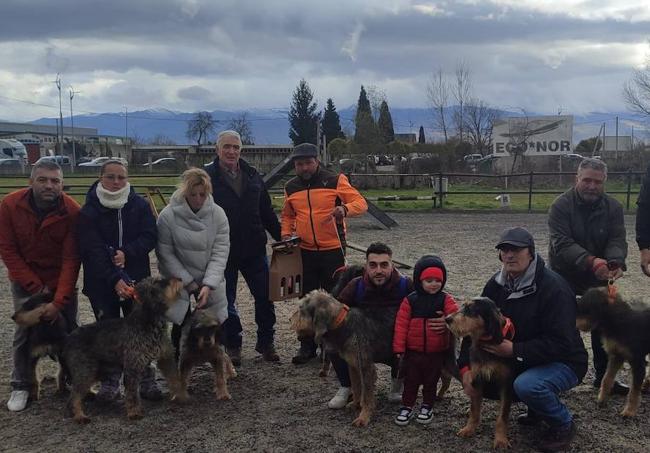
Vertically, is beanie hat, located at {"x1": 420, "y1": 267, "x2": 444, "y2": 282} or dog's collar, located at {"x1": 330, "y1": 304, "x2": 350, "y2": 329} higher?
beanie hat, located at {"x1": 420, "y1": 267, "x2": 444, "y2": 282}

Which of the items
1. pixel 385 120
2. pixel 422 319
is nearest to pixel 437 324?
pixel 422 319

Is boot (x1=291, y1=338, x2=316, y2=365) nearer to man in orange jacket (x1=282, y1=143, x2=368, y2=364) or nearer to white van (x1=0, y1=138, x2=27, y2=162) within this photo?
man in orange jacket (x1=282, y1=143, x2=368, y2=364)

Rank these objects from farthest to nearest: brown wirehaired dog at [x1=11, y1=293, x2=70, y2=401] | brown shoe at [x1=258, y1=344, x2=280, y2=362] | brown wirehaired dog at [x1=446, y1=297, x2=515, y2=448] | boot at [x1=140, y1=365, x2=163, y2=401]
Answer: brown shoe at [x1=258, y1=344, x2=280, y2=362] < boot at [x1=140, y1=365, x2=163, y2=401] < brown wirehaired dog at [x1=11, y1=293, x2=70, y2=401] < brown wirehaired dog at [x1=446, y1=297, x2=515, y2=448]

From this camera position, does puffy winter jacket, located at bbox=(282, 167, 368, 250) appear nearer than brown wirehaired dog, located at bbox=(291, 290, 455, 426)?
No

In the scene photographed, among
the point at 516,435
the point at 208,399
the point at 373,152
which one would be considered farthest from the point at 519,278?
the point at 373,152

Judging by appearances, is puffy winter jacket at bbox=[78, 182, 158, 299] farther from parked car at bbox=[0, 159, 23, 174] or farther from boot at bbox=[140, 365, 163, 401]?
parked car at bbox=[0, 159, 23, 174]

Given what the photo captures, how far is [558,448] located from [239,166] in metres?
4.00

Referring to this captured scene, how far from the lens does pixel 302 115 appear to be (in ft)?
190

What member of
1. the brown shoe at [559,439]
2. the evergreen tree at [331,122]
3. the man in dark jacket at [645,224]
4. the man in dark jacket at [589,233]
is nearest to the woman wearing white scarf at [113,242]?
the brown shoe at [559,439]

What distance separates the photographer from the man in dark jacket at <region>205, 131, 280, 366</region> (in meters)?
6.25

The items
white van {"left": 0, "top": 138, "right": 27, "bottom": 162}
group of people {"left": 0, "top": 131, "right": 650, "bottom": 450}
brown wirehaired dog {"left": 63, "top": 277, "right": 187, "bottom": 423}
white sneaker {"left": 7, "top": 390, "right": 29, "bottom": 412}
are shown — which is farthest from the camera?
white van {"left": 0, "top": 138, "right": 27, "bottom": 162}

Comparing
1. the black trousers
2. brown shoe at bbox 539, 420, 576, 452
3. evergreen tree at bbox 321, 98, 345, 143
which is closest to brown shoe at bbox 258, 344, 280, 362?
the black trousers

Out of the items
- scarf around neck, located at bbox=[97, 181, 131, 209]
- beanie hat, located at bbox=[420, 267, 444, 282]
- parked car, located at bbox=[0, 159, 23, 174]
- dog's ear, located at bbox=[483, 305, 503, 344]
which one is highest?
parked car, located at bbox=[0, 159, 23, 174]

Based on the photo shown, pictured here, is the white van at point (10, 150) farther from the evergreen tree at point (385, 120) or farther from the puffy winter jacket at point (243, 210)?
the puffy winter jacket at point (243, 210)
